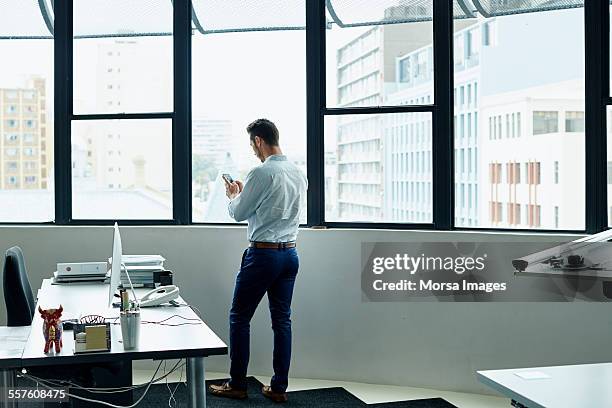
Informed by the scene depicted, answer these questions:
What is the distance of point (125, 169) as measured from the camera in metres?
5.72

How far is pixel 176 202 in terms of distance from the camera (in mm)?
5703

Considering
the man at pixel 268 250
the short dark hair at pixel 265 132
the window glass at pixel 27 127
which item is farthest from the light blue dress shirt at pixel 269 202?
the window glass at pixel 27 127

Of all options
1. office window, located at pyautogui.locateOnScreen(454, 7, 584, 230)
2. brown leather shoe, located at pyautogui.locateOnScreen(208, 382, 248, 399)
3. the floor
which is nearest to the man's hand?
brown leather shoe, located at pyautogui.locateOnScreen(208, 382, 248, 399)

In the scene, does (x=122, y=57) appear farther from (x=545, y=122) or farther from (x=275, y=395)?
(x=545, y=122)

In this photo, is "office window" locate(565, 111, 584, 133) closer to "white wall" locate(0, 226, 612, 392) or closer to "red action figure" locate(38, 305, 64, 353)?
"white wall" locate(0, 226, 612, 392)

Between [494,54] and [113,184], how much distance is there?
264 centimetres

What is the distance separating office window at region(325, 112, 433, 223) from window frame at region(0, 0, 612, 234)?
0.05 metres

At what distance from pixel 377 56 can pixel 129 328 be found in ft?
9.54

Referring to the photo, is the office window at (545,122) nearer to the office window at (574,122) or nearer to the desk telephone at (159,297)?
the office window at (574,122)

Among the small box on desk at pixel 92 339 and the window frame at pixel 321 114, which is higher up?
the window frame at pixel 321 114

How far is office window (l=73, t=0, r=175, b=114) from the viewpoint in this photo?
5707mm

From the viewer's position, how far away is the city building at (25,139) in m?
5.80

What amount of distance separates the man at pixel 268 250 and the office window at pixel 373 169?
0.63 m

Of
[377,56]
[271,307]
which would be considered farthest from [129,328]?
[377,56]
